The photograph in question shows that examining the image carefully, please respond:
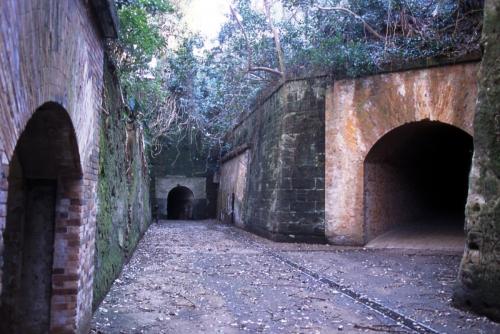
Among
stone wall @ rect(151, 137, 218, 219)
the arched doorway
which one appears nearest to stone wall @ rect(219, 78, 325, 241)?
the arched doorway

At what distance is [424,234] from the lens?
33.7 feet

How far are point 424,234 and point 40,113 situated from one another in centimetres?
924

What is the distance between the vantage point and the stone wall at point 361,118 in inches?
360

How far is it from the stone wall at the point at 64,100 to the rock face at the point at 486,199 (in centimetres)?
387

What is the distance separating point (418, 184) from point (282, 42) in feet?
17.8

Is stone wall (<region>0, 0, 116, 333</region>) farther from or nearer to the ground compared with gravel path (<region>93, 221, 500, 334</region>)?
farther from the ground

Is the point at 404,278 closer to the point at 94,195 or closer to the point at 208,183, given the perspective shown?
the point at 94,195

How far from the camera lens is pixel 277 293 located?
572 centimetres

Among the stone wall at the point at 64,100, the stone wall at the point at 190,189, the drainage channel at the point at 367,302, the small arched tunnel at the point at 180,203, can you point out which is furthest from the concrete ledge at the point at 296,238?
the small arched tunnel at the point at 180,203

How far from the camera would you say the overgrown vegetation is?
818 cm

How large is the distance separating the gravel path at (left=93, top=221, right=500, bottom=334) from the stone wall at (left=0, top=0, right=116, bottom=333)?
2.52 feet

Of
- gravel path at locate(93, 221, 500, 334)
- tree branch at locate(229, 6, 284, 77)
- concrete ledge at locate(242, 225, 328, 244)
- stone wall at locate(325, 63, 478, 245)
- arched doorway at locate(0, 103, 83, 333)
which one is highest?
tree branch at locate(229, 6, 284, 77)

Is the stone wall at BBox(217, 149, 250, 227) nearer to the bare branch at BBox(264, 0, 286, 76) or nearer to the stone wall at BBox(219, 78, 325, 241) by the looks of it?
the stone wall at BBox(219, 78, 325, 241)

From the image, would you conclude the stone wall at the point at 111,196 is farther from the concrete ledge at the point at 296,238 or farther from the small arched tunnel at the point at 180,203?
the small arched tunnel at the point at 180,203
